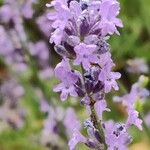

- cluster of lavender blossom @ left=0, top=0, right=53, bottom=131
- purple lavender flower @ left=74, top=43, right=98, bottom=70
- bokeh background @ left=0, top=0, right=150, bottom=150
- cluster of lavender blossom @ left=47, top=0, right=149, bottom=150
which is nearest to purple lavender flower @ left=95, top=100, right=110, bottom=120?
cluster of lavender blossom @ left=47, top=0, right=149, bottom=150

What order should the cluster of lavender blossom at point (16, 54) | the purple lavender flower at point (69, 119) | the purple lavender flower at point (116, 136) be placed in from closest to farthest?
the purple lavender flower at point (116, 136)
the cluster of lavender blossom at point (16, 54)
the purple lavender flower at point (69, 119)

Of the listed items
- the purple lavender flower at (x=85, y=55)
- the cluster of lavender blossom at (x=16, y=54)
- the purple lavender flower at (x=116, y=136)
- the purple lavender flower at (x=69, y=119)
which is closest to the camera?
the purple lavender flower at (x=85, y=55)

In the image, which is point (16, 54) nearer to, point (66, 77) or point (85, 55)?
point (66, 77)

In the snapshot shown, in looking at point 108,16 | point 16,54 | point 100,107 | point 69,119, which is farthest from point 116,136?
point 16,54

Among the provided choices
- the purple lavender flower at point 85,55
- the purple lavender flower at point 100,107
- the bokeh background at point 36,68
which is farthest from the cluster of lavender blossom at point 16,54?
the purple lavender flower at point 85,55

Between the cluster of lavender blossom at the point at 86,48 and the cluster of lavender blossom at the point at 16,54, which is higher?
the cluster of lavender blossom at the point at 16,54

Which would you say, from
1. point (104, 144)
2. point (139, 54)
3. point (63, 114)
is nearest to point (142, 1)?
point (139, 54)

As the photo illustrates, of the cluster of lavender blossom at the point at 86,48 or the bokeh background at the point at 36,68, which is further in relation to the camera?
the bokeh background at the point at 36,68

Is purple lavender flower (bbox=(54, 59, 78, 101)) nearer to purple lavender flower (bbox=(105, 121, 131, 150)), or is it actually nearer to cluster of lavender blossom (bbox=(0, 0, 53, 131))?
purple lavender flower (bbox=(105, 121, 131, 150))

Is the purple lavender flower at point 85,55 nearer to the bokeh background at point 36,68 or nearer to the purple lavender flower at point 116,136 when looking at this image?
the purple lavender flower at point 116,136

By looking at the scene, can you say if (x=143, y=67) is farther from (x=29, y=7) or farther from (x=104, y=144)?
(x=104, y=144)
